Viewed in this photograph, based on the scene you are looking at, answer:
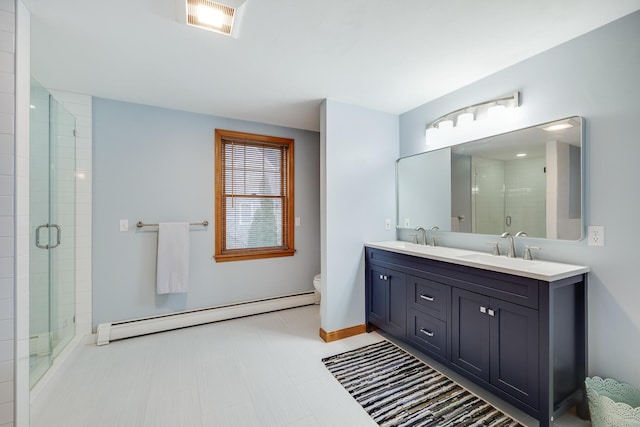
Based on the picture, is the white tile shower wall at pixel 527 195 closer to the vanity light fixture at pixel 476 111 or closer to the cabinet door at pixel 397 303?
the vanity light fixture at pixel 476 111

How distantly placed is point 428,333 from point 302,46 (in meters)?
2.31

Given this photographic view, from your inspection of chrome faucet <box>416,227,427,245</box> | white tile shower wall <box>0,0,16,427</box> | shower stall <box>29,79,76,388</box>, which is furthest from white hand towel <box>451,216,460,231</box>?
shower stall <box>29,79,76,388</box>

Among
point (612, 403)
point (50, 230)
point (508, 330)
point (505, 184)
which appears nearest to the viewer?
point (612, 403)

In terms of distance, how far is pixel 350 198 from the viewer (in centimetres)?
271

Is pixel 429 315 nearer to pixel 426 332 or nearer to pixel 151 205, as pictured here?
pixel 426 332

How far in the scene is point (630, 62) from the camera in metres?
1.49

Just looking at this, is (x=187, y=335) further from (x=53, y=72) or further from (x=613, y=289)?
(x=613, y=289)

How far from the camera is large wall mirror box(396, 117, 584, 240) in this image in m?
1.72

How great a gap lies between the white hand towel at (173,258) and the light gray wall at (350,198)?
1.48 metres

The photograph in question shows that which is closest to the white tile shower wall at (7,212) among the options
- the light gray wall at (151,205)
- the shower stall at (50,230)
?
the shower stall at (50,230)

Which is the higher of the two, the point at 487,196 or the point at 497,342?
the point at 487,196

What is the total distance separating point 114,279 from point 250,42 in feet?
8.37

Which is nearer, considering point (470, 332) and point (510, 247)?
point (470, 332)

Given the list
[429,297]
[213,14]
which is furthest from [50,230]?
[429,297]
